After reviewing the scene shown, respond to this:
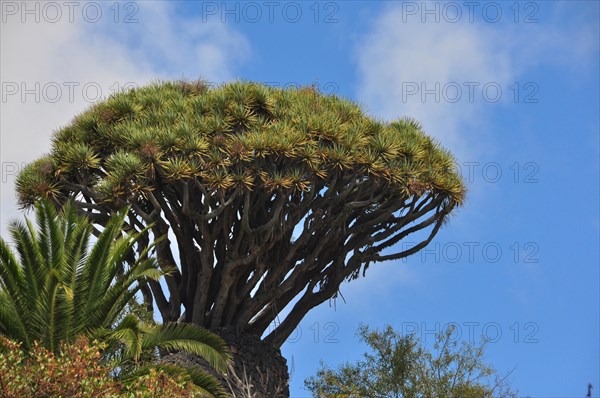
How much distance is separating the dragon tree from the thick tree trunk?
0.19 metres

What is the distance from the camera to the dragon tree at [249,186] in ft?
59.7

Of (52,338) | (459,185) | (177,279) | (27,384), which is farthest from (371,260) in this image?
(27,384)

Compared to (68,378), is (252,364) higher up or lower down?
higher up

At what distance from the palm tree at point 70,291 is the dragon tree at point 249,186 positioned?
262 centimetres

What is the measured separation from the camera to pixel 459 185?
20.2 m

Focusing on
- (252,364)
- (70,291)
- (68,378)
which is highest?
(252,364)

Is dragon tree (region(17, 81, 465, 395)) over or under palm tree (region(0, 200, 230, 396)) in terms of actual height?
over

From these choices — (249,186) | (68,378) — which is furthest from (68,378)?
(249,186)

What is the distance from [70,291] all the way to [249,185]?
14.0 ft

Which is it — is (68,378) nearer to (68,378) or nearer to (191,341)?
(68,378)

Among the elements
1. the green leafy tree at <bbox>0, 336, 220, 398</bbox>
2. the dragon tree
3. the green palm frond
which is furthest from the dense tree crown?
the green leafy tree at <bbox>0, 336, 220, 398</bbox>

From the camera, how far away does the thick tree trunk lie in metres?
18.2

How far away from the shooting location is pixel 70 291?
1488 centimetres

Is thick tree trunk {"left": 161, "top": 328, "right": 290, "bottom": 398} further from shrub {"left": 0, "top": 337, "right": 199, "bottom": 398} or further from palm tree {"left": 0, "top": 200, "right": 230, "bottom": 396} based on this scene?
shrub {"left": 0, "top": 337, "right": 199, "bottom": 398}
